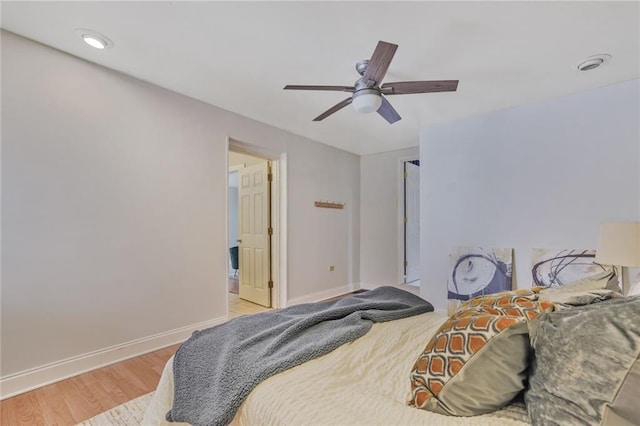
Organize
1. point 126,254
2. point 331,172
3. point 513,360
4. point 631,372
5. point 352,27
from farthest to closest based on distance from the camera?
point 331,172 → point 126,254 → point 352,27 → point 513,360 → point 631,372

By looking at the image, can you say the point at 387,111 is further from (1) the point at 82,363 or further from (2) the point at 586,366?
(1) the point at 82,363

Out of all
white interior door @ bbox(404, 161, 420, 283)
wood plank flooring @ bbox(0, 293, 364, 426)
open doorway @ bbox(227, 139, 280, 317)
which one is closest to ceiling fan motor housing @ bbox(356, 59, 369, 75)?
open doorway @ bbox(227, 139, 280, 317)

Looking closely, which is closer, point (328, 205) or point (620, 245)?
point (620, 245)

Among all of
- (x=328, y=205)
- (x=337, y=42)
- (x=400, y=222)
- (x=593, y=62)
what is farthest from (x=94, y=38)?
(x=400, y=222)

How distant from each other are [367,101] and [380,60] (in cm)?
34

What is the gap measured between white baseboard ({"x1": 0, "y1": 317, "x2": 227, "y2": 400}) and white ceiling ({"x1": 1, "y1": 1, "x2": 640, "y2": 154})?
2.35 m

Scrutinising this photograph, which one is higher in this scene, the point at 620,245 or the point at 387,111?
the point at 387,111

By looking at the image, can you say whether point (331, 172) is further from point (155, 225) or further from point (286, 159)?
point (155, 225)

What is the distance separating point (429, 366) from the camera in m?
A: 0.96

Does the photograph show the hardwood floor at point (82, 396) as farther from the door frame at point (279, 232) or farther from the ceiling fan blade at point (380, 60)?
the ceiling fan blade at point (380, 60)

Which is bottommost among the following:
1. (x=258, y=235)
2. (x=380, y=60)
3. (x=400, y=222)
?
(x=258, y=235)

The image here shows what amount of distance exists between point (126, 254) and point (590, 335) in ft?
9.79

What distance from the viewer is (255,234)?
14.1 feet

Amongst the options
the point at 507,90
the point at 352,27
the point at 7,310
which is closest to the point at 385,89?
the point at 352,27
